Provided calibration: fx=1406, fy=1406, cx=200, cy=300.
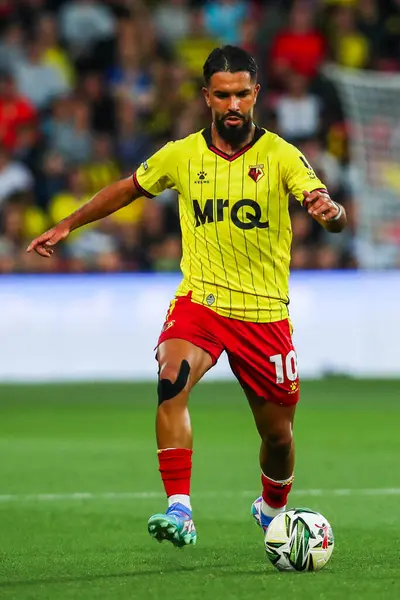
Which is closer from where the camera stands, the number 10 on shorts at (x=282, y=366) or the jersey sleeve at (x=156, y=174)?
the number 10 on shorts at (x=282, y=366)

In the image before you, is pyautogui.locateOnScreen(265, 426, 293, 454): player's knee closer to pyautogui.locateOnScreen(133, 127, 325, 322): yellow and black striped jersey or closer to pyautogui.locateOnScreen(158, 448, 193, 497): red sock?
pyautogui.locateOnScreen(133, 127, 325, 322): yellow and black striped jersey

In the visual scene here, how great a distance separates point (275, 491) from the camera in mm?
7223

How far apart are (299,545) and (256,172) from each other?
1808mm

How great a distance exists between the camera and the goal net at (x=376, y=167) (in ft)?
52.7

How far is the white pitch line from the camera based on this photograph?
8.68m

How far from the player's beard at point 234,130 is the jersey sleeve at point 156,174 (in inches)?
11.8

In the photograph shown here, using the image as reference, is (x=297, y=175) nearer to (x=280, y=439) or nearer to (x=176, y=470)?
(x=280, y=439)

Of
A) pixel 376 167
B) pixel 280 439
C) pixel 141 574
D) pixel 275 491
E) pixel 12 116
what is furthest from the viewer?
pixel 12 116

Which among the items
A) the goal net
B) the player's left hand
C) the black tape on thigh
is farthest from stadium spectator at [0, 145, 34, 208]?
the player's left hand

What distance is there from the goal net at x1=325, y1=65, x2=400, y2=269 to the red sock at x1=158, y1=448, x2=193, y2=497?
31.6 ft

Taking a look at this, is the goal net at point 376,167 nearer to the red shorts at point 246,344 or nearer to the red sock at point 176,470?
the red shorts at point 246,344

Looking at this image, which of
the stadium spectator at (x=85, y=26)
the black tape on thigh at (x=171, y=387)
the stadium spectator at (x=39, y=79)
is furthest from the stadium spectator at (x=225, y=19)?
the black tape on thigh at (x=171, y=387)

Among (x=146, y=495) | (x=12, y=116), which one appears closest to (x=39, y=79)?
(x=12, y=116)

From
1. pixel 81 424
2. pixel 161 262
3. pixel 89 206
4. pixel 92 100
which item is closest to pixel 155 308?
pixel 161 262
